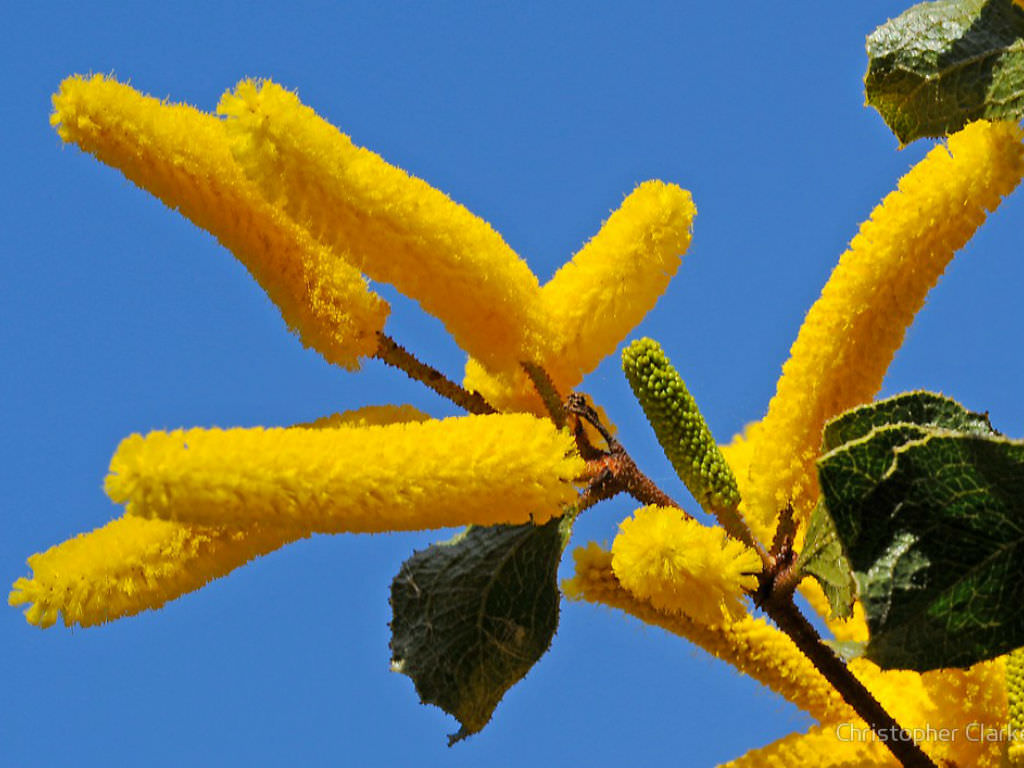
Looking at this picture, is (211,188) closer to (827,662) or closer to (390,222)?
(390,222)

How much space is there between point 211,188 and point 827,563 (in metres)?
0.63

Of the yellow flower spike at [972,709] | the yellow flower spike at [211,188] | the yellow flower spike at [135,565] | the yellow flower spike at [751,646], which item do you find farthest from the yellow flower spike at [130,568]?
the yellow flower spike at [972,709]

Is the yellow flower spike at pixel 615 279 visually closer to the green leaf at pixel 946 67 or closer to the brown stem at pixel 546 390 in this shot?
the brown stem at pixel 546 390

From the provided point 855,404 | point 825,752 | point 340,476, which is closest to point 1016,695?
point 825,752

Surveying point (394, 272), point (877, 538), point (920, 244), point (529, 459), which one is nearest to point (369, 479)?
point (529, 459)

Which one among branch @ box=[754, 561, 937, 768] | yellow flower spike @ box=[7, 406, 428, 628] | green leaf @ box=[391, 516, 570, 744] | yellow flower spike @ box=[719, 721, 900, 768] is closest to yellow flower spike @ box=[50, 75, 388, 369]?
yellow flower spike @ box=[7, 406, 428, 628]

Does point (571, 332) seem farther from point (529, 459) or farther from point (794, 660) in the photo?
point (794, 660)

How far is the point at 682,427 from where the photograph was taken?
47.6 inches

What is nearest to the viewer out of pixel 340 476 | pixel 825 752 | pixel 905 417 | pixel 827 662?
pixel 340 476

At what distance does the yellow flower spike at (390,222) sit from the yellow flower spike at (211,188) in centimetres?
8

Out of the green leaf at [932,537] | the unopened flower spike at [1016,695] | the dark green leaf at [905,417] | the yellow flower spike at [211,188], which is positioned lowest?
the unopened flower spike at [1016,695]

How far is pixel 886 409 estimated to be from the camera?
1.07 m

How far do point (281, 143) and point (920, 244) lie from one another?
561mm

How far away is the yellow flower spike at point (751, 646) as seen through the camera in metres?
1.32
